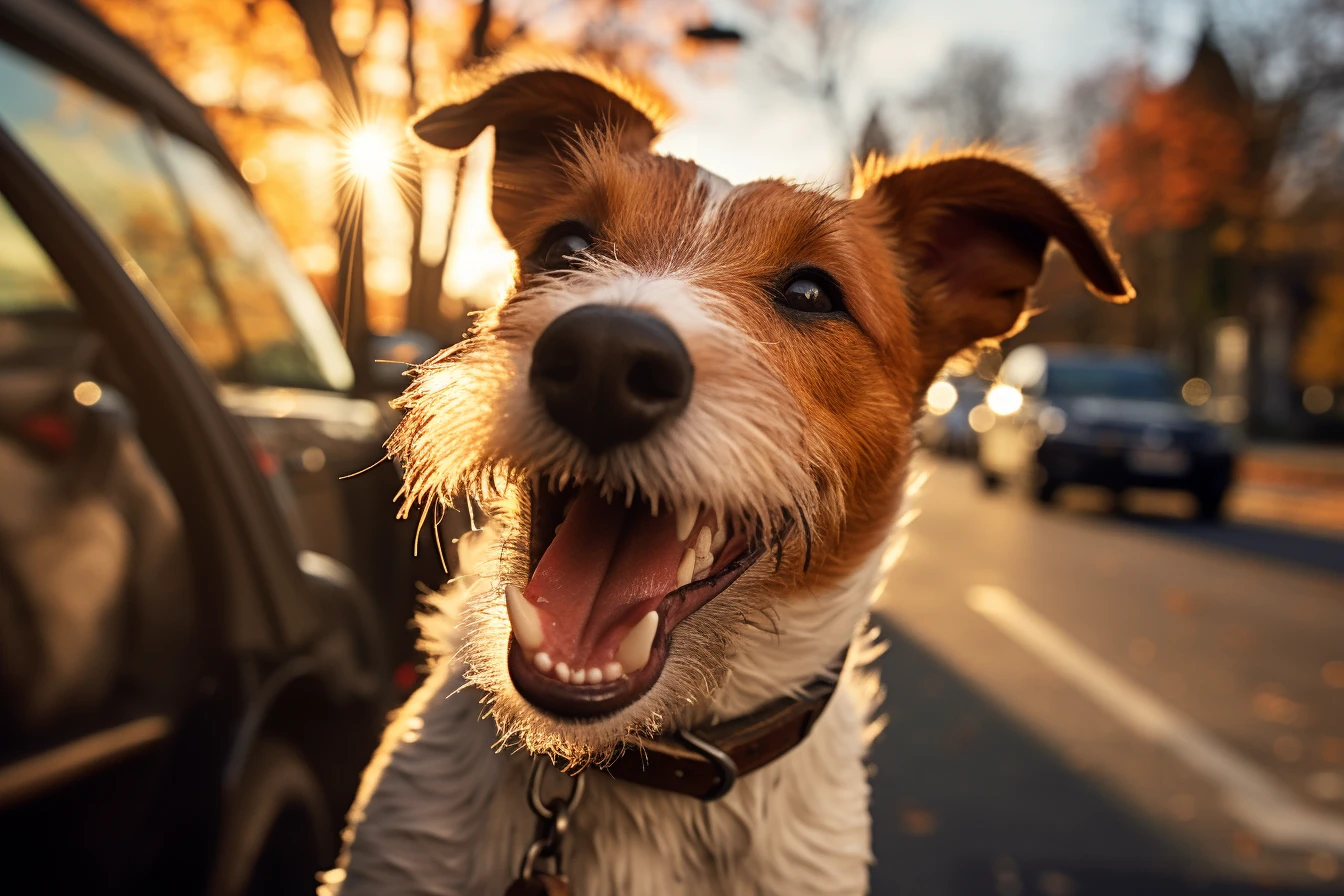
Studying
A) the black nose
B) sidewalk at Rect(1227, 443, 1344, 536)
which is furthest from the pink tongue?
sidewalk at Rect(1227, 443, 1344, 536)

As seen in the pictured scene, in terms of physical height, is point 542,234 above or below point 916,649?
above

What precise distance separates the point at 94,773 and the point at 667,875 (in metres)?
1.06

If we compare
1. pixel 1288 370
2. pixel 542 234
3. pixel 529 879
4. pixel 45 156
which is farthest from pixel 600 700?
pixel 1288 370

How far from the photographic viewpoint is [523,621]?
1.74 m

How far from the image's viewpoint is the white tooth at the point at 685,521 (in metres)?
1.86

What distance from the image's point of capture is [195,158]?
290cm

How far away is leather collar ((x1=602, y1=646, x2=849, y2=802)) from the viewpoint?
2045 mm

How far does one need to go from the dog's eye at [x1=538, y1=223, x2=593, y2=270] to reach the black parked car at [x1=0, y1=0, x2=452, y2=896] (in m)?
0.76

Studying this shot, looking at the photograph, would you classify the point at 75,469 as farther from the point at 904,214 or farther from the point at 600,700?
the point at 904,214

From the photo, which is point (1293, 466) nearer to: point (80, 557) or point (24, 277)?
point (24, 277)

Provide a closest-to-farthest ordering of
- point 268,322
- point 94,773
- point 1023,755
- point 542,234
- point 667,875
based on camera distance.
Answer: point 94,773 < point 667,875 < point 542,234 < point 268,322 < point 1023,755

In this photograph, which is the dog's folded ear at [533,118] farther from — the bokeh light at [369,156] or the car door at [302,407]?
the car door at [302,407]

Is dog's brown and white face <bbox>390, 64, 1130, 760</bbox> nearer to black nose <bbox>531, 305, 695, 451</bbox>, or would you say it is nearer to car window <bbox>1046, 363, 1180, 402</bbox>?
black nose <bbox>531, 305, 695, 451</bbox>

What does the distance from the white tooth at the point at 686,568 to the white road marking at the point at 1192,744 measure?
3.68 m
